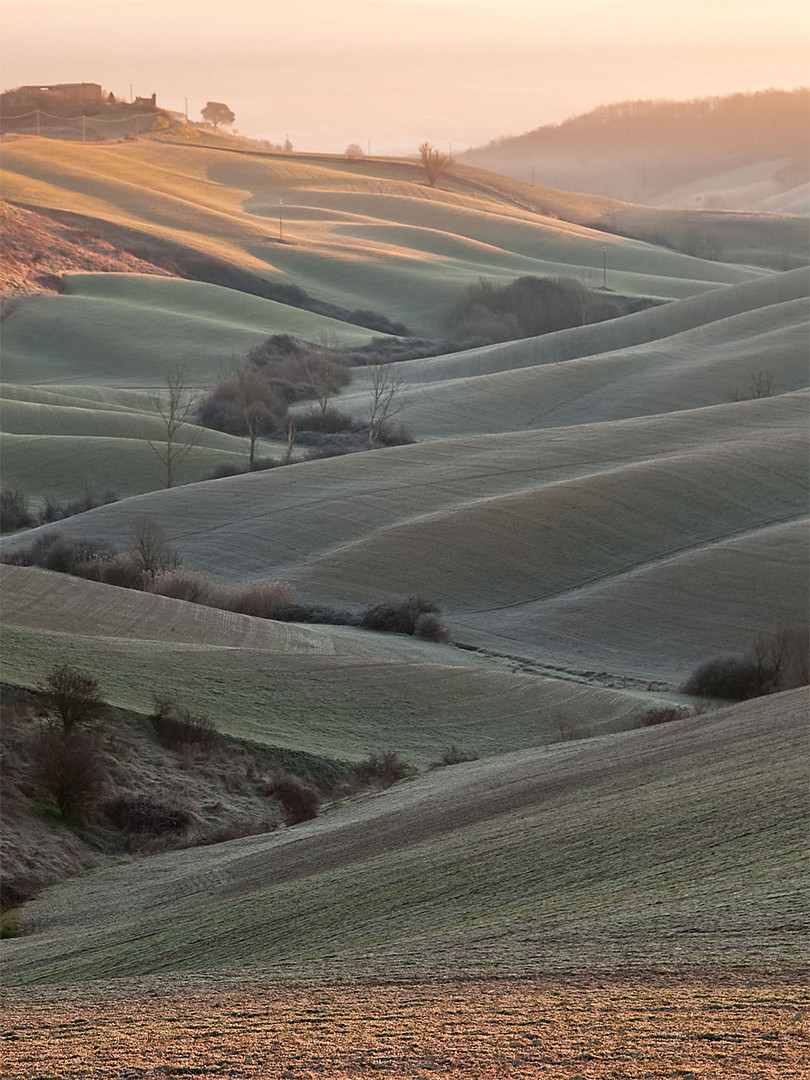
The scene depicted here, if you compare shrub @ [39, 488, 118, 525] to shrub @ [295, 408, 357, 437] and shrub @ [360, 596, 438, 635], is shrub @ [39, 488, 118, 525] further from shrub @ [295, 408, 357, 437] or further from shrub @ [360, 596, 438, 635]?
shrub @ [360, 596, 438, 635]

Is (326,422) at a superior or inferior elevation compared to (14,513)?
superior

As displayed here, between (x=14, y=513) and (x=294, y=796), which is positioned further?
(x=14, y=513)

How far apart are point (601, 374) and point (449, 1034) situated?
3312 inches

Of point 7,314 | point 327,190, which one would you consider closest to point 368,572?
point 7,314

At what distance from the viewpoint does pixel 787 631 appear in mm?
40000

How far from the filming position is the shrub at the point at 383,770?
31219 millimetres

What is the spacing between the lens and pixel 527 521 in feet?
181

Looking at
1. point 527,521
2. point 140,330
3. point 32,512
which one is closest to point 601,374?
point 527,521

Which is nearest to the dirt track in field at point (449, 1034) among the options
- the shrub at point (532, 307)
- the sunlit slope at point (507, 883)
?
the sunlit slope at point (507, 883)

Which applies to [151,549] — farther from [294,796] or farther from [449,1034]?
[449,1034]

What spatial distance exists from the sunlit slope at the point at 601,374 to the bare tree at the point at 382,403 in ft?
2.71

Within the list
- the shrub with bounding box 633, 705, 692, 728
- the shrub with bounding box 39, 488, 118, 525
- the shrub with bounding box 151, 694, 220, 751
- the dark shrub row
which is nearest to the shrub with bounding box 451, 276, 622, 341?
the shrub with bounding box 39, 488, 118, 525

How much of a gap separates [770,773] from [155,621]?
26490 millimetres

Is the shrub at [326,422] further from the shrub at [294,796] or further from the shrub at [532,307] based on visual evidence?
the shrub at [294,796]
